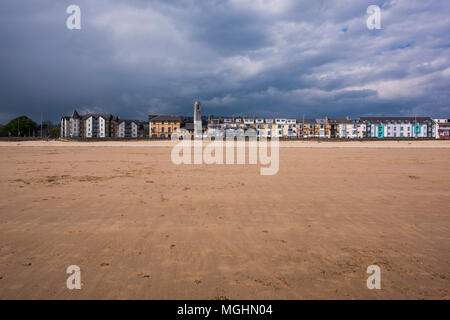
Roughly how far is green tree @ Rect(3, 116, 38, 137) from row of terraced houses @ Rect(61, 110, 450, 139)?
17.4 meters

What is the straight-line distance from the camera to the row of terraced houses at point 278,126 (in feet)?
377

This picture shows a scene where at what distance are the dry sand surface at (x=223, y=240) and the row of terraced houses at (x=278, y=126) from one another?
340 feet

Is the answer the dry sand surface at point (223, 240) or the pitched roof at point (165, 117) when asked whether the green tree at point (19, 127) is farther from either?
the dry sand surface at point (223, 240)

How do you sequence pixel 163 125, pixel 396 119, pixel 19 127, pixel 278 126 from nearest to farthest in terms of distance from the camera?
pixel 19 127
pixel 163 125
pixel 396 119
pixel 278 126

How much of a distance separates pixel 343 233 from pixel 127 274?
4259 millimetres

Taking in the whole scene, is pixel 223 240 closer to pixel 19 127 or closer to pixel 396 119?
pixel 19 127

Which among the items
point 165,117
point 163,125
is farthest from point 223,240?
point 165,117

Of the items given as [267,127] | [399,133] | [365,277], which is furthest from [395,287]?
[399,133]

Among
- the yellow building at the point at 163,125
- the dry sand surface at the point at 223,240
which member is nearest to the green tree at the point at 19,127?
the yellow building at the point at 163,125

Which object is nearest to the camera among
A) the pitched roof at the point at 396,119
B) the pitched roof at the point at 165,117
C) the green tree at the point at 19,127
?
the green tree at the point at 19,127

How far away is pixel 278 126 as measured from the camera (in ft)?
411

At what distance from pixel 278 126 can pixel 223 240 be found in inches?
4899

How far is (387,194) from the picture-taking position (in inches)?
345

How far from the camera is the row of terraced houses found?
377 feet
